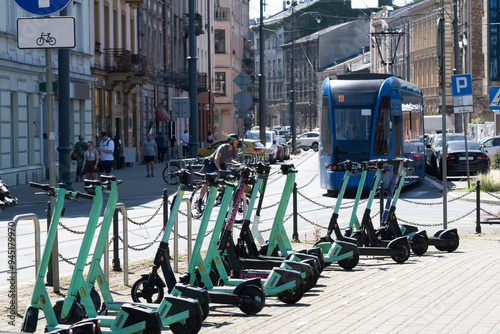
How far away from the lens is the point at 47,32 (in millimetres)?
9375

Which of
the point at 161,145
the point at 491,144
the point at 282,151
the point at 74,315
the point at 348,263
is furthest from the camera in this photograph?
the point at 282,151

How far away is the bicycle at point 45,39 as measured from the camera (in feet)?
30.7

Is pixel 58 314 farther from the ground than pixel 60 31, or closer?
closer

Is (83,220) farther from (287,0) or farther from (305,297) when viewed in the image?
(287,0)

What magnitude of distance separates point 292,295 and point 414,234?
4.23 m

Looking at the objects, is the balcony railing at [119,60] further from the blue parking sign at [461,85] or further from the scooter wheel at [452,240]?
the scooter wheel at [452,240]

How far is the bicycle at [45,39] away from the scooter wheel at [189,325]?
305 centimetres

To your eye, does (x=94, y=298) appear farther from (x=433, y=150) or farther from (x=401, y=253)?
(x=433, y=150)

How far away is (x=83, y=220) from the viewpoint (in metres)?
19.6

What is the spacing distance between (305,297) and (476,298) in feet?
5.28

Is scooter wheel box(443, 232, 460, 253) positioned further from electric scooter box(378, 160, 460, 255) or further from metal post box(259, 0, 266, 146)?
metal post box(259, 0, 266, 146)

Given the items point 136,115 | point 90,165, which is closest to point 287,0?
point 136,115

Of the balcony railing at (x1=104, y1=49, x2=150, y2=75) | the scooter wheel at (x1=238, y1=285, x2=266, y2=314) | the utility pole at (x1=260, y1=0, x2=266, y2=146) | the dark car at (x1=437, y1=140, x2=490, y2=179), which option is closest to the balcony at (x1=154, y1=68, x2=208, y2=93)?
the utility pole at (x1=260, y1=0, x2=266, y2=146)

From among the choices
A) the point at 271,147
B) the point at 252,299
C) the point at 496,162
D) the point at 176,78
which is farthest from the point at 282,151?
the point at 252,299
